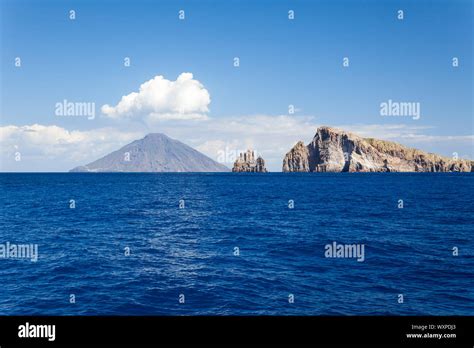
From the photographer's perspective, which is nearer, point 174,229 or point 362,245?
point 362,245

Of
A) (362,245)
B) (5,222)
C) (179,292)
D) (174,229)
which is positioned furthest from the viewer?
(5,222)

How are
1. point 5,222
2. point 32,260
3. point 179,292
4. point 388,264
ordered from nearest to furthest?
point 179,292 → point 388,264 → point 32,260 → point 5,222
